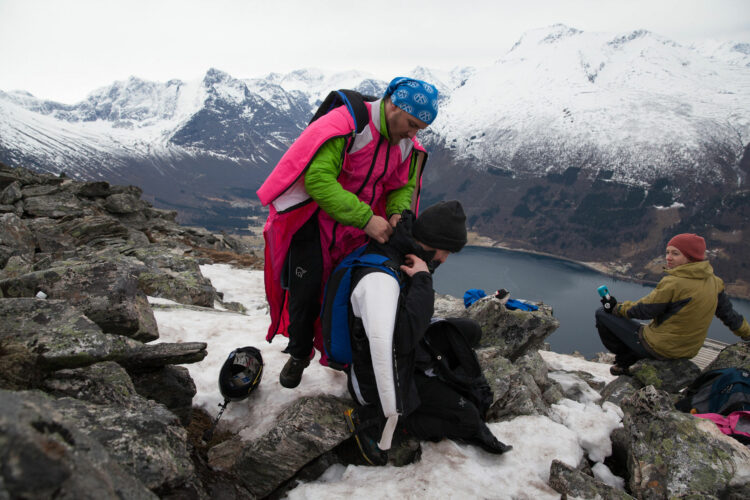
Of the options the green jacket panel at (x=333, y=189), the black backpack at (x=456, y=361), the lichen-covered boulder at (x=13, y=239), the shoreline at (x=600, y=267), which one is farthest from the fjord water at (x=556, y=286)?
the green jacket panel at (x=333, y=189)

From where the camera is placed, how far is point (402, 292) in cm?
402

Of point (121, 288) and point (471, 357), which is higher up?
point (121, 288)

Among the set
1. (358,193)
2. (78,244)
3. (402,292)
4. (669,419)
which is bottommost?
(78,244)

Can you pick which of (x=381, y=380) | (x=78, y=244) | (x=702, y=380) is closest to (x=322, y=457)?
(x=381, y=380)

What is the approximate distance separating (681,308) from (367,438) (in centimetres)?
650

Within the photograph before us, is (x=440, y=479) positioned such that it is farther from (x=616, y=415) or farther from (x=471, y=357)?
(x=616, y=415)

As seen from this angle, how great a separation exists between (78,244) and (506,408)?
1682 cm

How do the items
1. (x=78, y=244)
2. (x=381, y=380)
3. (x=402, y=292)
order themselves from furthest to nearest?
1. (x=78, y=244)
2. (x=402, y=292)
3. (x=381, y=380)

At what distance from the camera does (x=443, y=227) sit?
4.12m

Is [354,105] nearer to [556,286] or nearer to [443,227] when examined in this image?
[443,227]

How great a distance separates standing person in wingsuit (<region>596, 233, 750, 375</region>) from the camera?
6.99 metres

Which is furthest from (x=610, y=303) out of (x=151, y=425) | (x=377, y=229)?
(x=151, y=425)

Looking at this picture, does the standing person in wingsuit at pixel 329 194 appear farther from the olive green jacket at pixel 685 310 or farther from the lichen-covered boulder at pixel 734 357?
the lichen-covered boulder at pixel 734 357

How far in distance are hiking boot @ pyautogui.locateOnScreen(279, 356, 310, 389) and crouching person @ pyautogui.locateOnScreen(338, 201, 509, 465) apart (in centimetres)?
88
